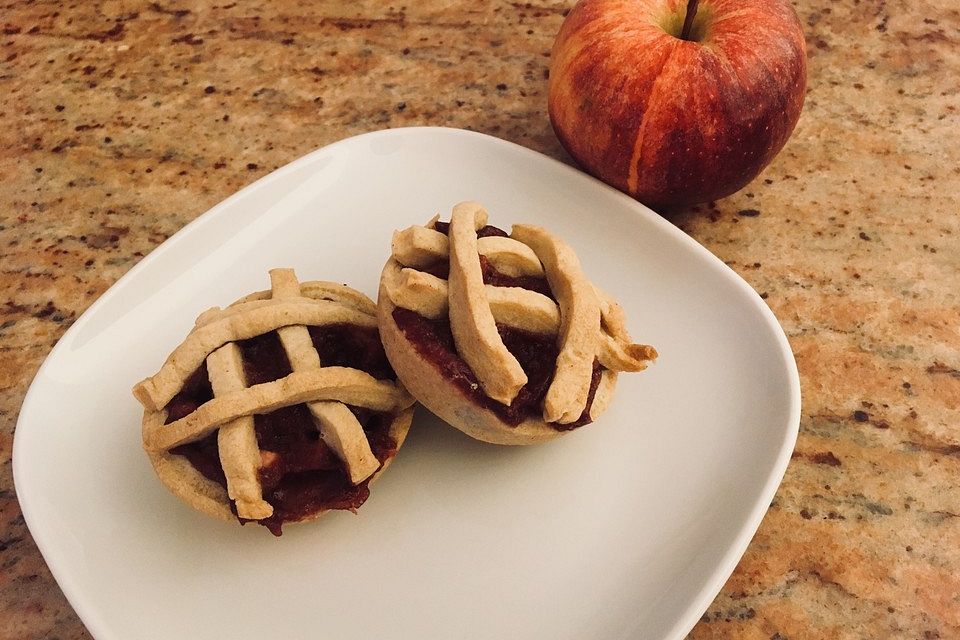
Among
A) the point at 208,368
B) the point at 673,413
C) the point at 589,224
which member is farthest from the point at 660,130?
the point at 208,368

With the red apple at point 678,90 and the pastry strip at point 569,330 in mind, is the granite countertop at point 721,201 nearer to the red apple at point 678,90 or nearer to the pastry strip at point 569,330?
the red apple at point 678,90

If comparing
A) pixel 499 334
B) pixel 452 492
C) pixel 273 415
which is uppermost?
pixel 499 334

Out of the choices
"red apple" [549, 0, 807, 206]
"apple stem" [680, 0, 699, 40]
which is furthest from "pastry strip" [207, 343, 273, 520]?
"apple stem" [680, 0, 699, 40]

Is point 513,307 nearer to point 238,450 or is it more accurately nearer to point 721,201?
point 238,450

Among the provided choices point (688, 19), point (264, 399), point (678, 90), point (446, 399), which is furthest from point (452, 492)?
point (688, 19)

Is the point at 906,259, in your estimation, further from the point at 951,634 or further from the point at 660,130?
the point at 951,634

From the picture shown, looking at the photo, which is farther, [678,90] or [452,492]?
[678,90]
